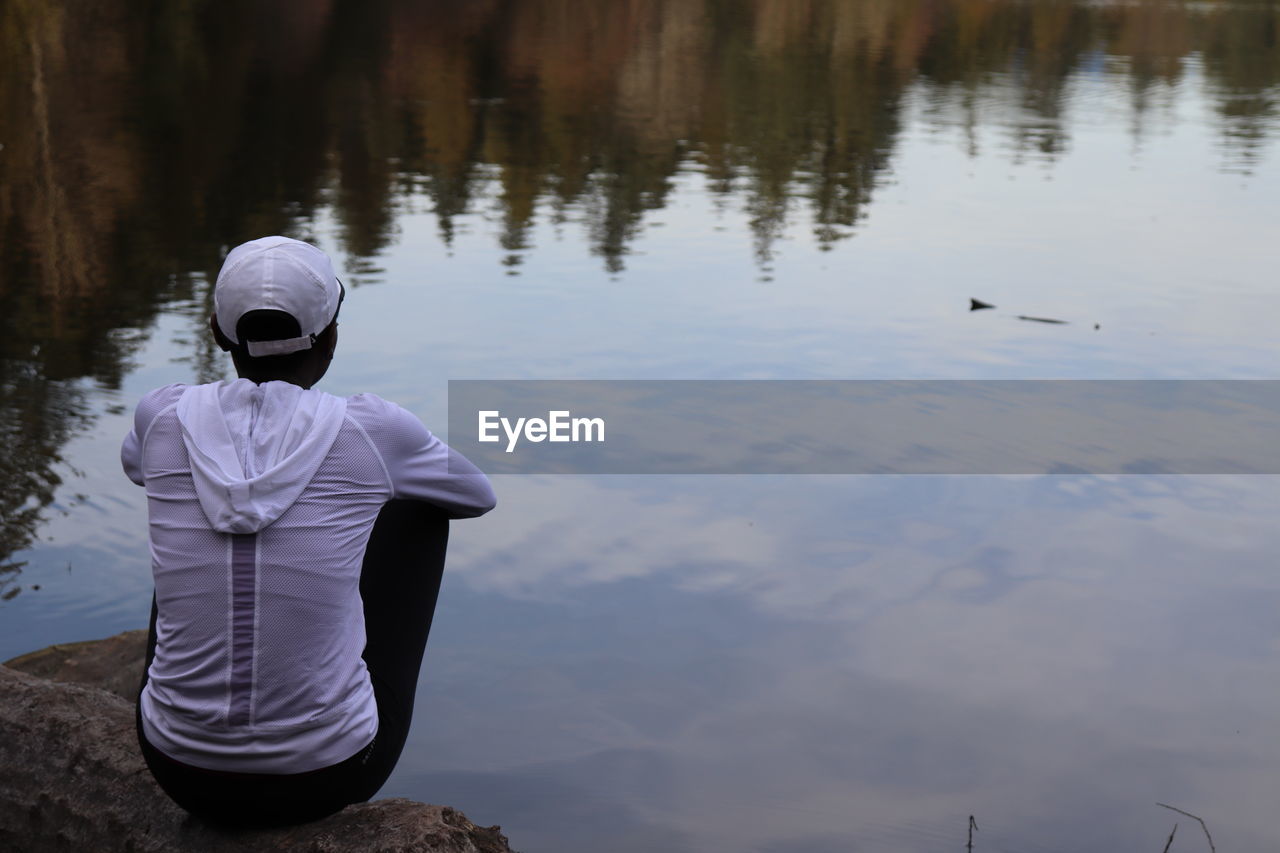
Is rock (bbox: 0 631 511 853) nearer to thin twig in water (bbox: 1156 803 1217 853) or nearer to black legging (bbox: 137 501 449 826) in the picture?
black legging (bbox: 137 501 449 826)

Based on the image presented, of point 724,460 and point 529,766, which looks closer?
point 529,766

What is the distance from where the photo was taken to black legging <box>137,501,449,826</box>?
2.44 meters

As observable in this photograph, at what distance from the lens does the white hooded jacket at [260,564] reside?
2.33 m

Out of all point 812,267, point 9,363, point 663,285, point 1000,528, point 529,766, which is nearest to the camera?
point 529,766

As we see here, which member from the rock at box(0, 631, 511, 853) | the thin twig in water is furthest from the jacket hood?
the thin twig in water

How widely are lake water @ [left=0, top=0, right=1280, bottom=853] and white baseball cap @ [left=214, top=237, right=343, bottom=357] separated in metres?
1.93

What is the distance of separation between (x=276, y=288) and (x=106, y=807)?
3.43ft

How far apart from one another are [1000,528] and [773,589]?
108 cm

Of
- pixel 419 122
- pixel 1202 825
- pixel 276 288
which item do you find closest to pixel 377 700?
pixel 276 288

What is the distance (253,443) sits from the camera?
7.76 ft

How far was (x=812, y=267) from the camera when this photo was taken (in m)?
10.3

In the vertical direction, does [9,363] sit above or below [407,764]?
above

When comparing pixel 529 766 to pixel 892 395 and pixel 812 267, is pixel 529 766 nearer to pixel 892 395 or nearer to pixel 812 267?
pixel 892 395

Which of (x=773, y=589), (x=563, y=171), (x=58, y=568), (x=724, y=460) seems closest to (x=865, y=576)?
(x=773, y=589)
